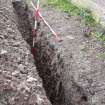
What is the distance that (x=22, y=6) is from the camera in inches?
294

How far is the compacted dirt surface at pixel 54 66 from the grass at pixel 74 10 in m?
0.14

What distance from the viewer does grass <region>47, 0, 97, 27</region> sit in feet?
20.6

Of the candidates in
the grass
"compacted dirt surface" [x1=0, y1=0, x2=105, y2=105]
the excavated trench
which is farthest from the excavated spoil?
the grass

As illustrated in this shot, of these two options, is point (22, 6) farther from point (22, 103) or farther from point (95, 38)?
point (22, 103)

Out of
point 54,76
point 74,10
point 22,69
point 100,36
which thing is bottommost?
point 54,76

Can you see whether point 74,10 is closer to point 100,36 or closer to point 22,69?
point 100,36

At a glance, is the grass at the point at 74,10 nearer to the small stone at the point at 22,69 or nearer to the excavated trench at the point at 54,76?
the excavated trench at the point at 54,76

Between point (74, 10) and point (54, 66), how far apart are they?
190 cm

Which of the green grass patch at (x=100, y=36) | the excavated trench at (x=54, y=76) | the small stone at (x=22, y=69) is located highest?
the small stone at (x=22, y=69)

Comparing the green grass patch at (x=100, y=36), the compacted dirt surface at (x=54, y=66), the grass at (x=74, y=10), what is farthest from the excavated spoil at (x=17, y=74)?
the grass at (x=74, y=10)

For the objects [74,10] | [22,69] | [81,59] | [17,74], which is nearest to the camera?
[17,74]

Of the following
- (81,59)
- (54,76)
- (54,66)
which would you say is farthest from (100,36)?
(54,76)

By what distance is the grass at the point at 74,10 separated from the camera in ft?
20.6

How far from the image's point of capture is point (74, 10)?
22.2 ft
